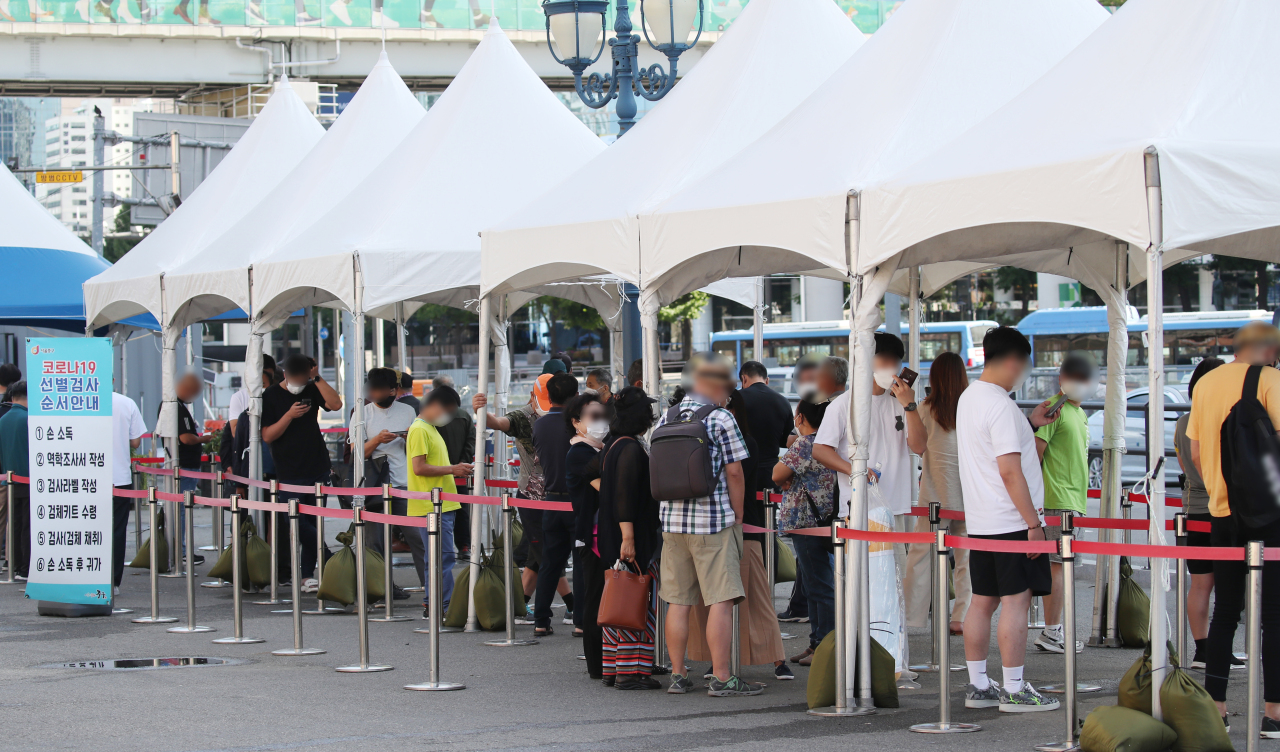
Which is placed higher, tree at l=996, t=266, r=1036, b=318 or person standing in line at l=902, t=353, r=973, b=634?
tree at l=996, t=266, r=1036, b=318

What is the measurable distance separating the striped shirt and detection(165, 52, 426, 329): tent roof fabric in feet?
20.2

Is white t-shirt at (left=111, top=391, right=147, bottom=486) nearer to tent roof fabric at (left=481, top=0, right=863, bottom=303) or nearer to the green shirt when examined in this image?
tent roof fabric at (left=481, top=0, right=863, bottom=303)

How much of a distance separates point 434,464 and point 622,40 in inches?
223

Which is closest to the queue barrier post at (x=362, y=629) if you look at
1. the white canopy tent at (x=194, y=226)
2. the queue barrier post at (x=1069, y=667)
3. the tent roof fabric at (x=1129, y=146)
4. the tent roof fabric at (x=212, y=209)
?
the tent roof fabric at (x=1129, y=146)

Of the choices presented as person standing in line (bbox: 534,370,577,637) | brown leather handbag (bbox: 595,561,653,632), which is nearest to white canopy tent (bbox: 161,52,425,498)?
person standing in line (bbox: 534,370,577,637)

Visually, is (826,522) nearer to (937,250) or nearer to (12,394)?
(937,250)

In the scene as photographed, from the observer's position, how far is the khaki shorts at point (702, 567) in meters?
7.27

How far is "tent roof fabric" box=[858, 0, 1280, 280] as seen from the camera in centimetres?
569

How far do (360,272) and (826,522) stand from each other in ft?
A: 15.5

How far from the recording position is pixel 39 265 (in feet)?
54.2

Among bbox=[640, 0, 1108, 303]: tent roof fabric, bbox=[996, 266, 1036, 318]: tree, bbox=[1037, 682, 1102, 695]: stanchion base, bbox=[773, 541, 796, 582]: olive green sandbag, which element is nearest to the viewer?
bbox=[640, 0, 1108, 303]: tent roof fabric

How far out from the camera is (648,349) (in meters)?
8.38

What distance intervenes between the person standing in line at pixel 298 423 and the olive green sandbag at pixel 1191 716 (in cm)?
774

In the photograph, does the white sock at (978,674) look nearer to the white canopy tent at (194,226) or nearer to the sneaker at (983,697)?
the sneaker at (983,697)
